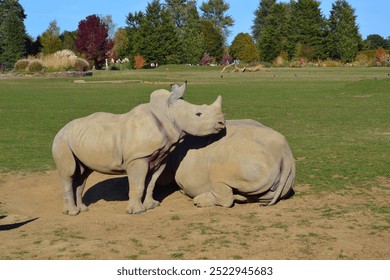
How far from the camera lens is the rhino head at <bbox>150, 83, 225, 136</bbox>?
7402 millimetres

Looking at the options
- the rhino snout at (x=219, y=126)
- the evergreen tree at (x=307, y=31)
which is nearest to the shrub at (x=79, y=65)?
the evergreen tree at (x=307, y=31)

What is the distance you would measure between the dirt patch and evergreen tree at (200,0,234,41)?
365 ft

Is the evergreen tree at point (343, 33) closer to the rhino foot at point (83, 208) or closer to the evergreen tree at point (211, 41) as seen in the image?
the evergreen tree at point (211, 41)

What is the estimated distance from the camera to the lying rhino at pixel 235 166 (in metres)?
7.55

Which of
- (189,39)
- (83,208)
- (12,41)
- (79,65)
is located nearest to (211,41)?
(189,39)

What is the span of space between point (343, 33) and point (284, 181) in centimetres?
7907

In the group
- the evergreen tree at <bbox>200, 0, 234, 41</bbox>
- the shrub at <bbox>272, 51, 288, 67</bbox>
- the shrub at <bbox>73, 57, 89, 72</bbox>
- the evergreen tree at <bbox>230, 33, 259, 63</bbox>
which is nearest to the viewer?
the shrub at <bbox>73, 57, 89, 72</bbox>

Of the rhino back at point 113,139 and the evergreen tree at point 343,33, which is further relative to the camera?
the evergreen tree at point 343,33

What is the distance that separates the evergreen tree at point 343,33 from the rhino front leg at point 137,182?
3064 inches

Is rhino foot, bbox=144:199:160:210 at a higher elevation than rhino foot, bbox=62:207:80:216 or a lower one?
higher

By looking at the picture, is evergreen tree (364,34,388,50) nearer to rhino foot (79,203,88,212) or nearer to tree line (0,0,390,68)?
tree line (0,0,390,68)

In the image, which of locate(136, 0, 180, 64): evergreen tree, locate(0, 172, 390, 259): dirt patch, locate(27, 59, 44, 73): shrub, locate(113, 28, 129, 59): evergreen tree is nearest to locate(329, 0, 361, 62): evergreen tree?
locate(136, 0, 180, 64): evergreen tree

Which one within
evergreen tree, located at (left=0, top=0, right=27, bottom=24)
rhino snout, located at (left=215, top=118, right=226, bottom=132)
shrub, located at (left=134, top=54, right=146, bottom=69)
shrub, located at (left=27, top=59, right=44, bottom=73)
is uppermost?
evergreen tree, located at (left=0, top=0, right=27, bottom=24)
